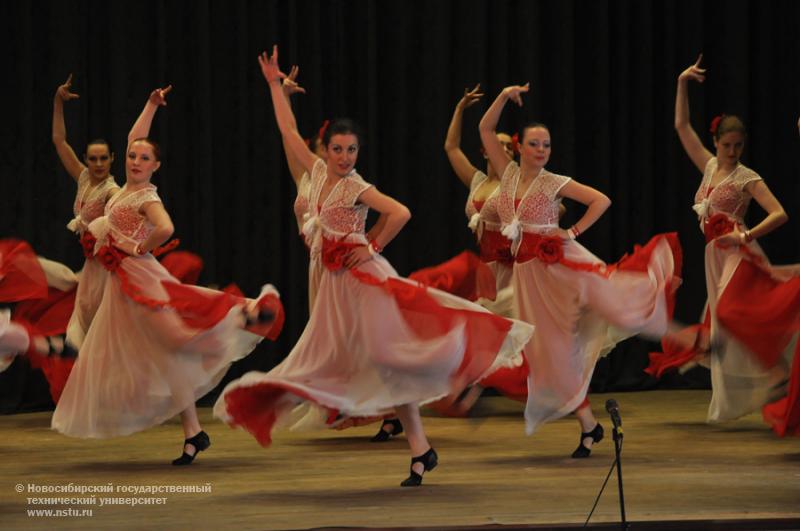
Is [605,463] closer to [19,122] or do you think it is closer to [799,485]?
[799,485]

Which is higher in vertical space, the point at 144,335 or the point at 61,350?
the point at 144,335

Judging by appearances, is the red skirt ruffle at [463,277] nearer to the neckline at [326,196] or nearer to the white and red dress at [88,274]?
the neckline at [326,196]

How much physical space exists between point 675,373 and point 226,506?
479cm

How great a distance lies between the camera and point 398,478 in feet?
17.6

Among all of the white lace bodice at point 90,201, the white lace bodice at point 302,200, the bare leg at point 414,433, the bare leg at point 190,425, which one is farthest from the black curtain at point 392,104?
the bare leg at point 414,433

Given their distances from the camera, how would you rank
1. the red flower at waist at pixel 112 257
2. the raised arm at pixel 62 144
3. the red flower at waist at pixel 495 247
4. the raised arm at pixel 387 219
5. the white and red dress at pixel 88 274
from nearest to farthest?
the raised arm at pixel 387 219 < the red flower at waist at pixel 112 257 < the white and red dress at pixel 88 274 < the red flower at waist at pixel 495 247 < the raised arm at pixel 62 144

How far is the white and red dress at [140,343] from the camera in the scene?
5746 millimetres

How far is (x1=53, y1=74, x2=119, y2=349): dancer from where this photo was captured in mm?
6926

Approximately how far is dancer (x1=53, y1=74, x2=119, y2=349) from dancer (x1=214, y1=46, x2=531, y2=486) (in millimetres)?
1922

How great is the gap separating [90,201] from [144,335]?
145 cm

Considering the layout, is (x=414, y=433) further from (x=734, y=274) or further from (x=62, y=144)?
(x=62, y=144)

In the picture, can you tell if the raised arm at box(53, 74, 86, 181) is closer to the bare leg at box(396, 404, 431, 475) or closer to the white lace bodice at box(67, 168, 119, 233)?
the white lace bodice at box(67, 168, 119, 233)

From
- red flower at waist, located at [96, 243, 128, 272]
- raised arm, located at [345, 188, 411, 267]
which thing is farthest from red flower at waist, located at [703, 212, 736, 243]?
red flower at waist, located at [96, 243, 128, 272]

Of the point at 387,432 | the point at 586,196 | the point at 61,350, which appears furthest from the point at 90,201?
the point at 586,196
